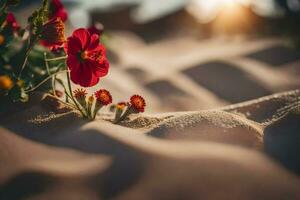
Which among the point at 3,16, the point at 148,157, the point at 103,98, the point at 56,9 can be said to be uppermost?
the point at 56,9

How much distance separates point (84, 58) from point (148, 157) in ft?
1.99

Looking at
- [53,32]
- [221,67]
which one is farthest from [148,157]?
[221,67]

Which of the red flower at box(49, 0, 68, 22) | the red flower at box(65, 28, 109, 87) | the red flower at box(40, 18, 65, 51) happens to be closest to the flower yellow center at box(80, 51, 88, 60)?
the red flower at box(65, 28, 109, 87)

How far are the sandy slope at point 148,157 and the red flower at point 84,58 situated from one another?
0.18 m

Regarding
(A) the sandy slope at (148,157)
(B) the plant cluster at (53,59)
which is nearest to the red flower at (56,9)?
(B) the plant cluster at (53,59)

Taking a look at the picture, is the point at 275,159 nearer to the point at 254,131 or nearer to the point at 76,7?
the point at 254,131

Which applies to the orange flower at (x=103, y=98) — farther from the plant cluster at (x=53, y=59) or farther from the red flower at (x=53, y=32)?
the red flower at (x=53, y=32)

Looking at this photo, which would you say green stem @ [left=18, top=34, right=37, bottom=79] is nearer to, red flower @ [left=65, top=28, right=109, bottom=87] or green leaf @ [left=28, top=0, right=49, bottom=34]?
green leaf @ [left=28, top=0, right=49, bottom=34]

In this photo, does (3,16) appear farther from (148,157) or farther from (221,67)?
(221,67)

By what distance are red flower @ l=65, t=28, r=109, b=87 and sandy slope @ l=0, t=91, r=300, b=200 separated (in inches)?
7.0

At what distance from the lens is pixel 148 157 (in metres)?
1.65

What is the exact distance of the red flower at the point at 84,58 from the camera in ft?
6.69

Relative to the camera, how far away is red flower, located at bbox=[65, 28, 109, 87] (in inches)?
80.3

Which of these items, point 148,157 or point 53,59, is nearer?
point 148,157
